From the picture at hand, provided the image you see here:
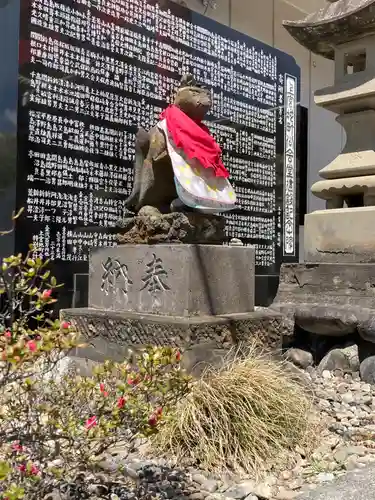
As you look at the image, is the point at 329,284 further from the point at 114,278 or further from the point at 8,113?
the point at 8,113

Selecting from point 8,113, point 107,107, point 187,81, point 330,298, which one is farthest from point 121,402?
point 107,107

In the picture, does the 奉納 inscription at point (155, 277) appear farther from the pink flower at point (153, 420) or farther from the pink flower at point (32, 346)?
the pink flower at point (32, 346)

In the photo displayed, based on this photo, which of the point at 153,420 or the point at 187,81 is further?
the point at 187,81

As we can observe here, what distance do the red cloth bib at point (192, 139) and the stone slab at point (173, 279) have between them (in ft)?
1.99

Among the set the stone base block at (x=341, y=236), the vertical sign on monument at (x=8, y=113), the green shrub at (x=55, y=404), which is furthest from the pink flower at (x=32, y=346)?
the stone base block at (x=341, y=236)

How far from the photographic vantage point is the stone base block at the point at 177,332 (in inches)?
141

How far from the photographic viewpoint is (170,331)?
3.60 metres

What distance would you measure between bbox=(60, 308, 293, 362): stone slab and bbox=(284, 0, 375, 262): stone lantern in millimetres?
1776

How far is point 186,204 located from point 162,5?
3.79 meters

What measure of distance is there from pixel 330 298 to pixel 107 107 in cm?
300

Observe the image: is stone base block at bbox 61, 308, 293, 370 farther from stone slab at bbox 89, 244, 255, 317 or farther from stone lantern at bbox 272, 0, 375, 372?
stone lantern at bbox 272, 0, 375, 372

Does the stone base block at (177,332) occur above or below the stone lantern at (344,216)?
below

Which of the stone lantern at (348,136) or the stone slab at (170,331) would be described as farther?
the stone lantern at (348,136)

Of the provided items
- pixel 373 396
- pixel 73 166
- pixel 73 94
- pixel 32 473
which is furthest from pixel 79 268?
pixel 32 473
